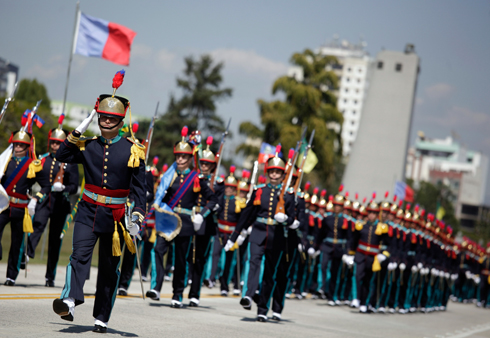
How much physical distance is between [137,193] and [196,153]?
418 cm

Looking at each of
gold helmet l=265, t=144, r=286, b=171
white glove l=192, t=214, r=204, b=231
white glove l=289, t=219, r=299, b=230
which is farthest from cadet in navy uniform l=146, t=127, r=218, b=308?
white glove l=289, t=219, r=299, b=230

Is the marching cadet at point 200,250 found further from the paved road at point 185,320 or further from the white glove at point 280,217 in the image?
the white glove at point 280,217

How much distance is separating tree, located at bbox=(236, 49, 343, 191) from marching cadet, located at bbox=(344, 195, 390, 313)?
20.6m

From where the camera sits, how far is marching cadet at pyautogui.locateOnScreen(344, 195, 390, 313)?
17062 mm

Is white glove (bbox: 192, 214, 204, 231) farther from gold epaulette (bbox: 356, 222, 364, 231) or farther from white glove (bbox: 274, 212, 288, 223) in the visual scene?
gold epaulette (bbox: 356, 222, 364, 231)

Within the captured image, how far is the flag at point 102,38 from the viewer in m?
20.9

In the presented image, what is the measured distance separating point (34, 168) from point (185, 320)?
370cm

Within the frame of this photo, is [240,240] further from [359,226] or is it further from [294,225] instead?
[359,226]

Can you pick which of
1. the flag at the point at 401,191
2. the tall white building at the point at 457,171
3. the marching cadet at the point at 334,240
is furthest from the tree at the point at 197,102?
the tall white building at the point at 457,171

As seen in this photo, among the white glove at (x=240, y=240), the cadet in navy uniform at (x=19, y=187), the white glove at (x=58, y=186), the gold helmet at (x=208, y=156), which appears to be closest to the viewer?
the cadet in navy uniform at (x=19, y=187)

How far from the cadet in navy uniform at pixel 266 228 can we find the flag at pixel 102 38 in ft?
34.3

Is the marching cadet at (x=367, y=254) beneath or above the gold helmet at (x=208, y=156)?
beneath

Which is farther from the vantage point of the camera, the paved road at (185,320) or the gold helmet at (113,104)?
the paved road at (185,320)

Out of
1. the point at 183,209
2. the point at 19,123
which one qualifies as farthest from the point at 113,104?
the point at 19,123
